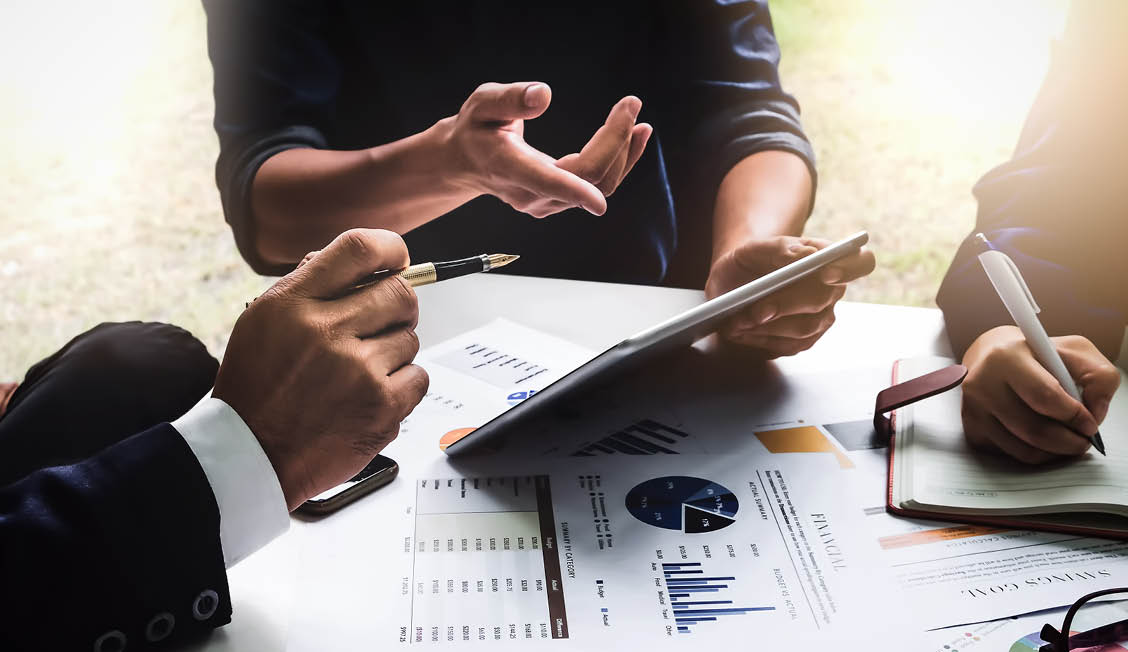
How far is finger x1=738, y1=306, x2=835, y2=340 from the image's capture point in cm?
90

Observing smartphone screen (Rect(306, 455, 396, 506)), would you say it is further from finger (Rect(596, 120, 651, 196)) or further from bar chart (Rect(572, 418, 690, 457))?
finger (Rect(596, 120, 651, 196))

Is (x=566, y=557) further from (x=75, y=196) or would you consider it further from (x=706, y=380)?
(x=75, y=196)

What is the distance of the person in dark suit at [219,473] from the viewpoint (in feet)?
1.74

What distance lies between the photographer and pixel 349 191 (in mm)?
1181

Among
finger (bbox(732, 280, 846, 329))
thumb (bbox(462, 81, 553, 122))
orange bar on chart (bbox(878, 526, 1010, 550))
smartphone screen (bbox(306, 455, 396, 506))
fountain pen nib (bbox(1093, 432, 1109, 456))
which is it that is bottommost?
orange bar on chart (bbox(878, 526, 1010, 550))

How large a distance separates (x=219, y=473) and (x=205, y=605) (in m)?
0.08

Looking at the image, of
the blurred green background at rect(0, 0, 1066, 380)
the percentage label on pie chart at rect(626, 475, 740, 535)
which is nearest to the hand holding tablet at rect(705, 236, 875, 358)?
the percentage label on pie chart at rect(626, 475, 740, 535)

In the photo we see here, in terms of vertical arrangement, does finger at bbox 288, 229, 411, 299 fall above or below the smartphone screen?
above

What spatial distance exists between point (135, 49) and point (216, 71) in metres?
1.70

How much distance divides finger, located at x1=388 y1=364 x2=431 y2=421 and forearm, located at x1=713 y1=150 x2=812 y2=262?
554mm

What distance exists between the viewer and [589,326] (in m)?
1.02

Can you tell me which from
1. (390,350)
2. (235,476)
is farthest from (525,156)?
(235,476)

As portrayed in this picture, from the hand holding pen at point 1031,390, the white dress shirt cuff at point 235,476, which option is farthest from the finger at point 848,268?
the white dress shirt cuff at point 235,476

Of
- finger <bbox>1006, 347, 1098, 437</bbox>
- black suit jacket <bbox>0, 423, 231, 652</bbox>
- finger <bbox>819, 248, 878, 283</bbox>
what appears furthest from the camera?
finger <bbox>819, 248, 878, 283</bbox>
